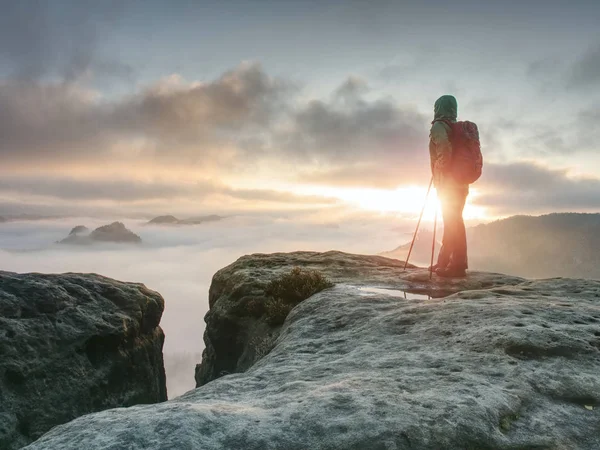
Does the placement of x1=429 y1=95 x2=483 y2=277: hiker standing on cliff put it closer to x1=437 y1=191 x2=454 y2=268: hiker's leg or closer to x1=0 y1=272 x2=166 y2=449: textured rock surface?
x1=437 y1=191 x2=454 y2=268: hiker's leg

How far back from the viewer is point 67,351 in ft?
46.6

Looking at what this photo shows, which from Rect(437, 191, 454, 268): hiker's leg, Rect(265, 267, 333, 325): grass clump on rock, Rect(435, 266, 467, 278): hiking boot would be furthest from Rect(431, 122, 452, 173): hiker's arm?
Rect(265, 267, 333, 325): grass clump on rock

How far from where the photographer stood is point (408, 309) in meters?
11.2

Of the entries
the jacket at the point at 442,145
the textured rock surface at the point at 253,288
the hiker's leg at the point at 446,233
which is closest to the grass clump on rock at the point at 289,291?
the textured rock surface at the point at 253,288

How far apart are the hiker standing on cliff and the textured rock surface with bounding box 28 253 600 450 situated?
6.00 metres

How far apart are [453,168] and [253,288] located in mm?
8834

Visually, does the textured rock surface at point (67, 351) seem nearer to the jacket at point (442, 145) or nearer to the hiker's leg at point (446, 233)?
the hiker's leg at point (446, 233)

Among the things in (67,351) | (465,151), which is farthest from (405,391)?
(465,151)

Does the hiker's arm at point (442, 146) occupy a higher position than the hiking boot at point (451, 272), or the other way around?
Answer: the hiker's arm at point (442, 146)

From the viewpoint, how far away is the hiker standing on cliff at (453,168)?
17047 millimetres

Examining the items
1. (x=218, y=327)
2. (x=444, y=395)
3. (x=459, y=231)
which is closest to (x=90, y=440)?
(x=444, y=395)

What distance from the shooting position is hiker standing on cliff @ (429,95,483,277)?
1705cm

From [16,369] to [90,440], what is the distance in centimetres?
927

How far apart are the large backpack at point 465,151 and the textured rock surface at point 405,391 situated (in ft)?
21.0
